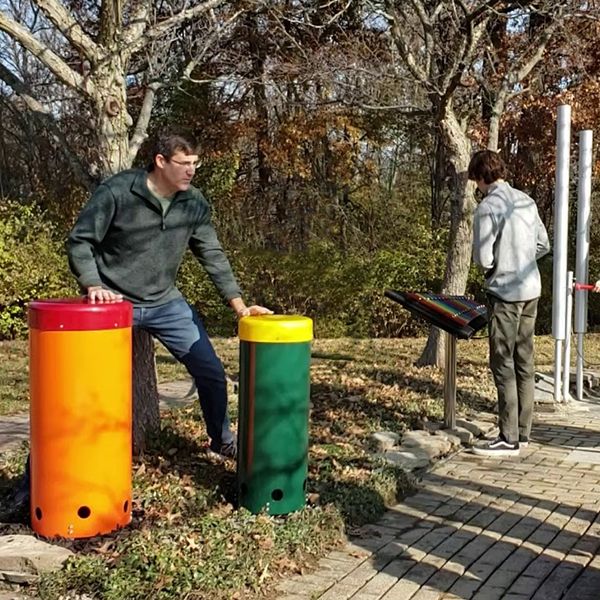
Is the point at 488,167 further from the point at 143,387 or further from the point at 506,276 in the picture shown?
the point at 143,387

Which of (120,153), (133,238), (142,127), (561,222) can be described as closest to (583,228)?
(561,222)

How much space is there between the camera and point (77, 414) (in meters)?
3.69

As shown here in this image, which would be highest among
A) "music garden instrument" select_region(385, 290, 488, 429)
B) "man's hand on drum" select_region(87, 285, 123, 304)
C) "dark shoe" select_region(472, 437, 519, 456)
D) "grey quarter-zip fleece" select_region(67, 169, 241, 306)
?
"grey quarter-zip fleece" select_region(67, 169, 241, 306)

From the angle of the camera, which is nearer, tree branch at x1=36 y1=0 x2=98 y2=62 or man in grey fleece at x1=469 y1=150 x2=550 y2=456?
tree branch at x1=36 y1=0 x2=98 y2=62

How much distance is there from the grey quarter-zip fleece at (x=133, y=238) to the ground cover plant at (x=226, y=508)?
1.07m

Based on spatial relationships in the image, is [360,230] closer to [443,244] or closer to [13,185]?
[443,244]

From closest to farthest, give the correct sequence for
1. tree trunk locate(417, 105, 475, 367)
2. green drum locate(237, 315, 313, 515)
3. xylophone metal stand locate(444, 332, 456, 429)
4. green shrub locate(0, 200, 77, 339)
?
1. green drum locate(237, 315, 313, 515)
2. xylophone metal stand locate(444, 332, 456, 429)
3. tree trunk locate(417, 105, 475, 367)
4. green shrub locate(0, 200, 77, 339)

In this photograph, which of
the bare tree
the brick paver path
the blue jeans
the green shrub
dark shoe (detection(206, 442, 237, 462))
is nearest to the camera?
the brick paver path

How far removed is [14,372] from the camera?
952 cm

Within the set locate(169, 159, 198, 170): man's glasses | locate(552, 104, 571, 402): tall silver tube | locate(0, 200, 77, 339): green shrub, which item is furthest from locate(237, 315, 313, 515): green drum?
locate(0, 200, 77, 339): green shrub

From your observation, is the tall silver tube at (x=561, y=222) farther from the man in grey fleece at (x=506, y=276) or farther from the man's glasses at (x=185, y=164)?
the man's glasses at (x=185, y=164)

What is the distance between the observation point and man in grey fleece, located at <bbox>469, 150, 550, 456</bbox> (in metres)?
5.58

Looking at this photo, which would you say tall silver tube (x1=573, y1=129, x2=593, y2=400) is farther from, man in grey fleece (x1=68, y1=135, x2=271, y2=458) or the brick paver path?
man in grey fleece (x1=68, y1=135, x2=271, y2=458)

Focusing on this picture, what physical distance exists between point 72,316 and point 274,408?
3.50 feet
